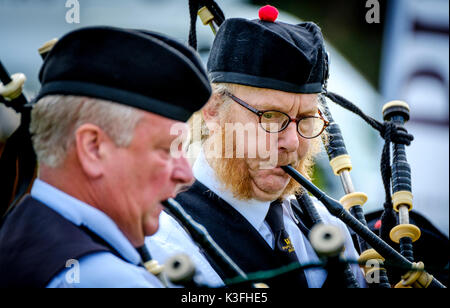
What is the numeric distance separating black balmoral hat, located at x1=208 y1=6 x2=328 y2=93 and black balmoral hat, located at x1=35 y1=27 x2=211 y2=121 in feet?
2.14

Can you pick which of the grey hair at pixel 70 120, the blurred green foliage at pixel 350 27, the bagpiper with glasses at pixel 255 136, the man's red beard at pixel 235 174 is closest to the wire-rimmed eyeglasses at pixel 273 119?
the bagpiper with glasses at pixel 255 136

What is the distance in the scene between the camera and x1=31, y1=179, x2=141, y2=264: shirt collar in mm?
1235

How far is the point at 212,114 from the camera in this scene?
2.12 metres

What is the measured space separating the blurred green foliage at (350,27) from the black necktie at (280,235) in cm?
294

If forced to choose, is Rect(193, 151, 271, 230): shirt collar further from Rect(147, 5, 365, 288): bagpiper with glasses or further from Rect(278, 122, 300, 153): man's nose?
Rect(278, 122, 300, 153): man's nose

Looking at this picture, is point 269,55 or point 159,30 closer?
point 269,55

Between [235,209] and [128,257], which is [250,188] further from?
[128,257]

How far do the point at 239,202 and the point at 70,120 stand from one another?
91 cm

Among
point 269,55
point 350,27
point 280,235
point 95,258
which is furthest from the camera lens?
point 350,27

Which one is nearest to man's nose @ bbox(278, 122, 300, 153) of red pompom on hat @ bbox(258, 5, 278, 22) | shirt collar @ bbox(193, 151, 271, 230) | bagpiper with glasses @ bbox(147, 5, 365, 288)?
bagpiper with glasses @ bbox(147, 5, 365, 288)

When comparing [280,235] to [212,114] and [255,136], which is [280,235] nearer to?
[255,136]

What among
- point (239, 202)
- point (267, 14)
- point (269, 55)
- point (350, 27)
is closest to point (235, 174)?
point (239, 202)

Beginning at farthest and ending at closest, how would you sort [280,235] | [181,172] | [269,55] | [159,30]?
[159,30] < [280,235] < [269,55] < [181,172]
